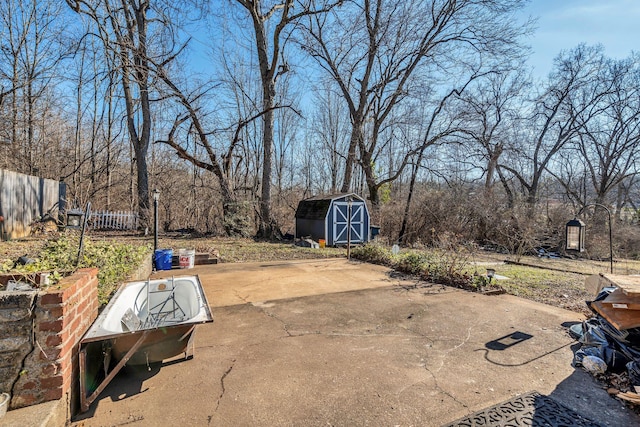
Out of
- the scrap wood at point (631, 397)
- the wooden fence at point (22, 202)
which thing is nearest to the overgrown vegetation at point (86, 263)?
the scrap wood at point (631, 397)

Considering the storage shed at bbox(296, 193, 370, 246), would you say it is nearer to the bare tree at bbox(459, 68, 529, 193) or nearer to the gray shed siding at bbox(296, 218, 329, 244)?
the gray shed siding at bbox(296, 218, 329, 244)

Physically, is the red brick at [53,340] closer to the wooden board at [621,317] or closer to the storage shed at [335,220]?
the wooden board at [621,317]

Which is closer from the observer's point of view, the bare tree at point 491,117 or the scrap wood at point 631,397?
the scrap wood at point 631,397

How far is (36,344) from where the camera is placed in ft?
5.97

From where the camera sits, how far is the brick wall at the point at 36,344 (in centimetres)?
177

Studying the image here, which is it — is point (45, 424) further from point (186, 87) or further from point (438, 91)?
point (438, 91)

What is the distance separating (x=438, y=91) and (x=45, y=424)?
1694cm

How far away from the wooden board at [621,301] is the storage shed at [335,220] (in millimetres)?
9262

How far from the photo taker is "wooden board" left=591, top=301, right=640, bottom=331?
2629 mm

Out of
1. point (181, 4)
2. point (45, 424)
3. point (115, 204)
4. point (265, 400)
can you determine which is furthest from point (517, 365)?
point (115, 204)

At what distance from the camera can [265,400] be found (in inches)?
91.8

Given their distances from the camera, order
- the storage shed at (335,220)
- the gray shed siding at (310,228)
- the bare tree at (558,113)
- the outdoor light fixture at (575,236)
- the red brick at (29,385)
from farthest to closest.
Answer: the bare tree at (558,113) → the gray shed siding at (310,228) → the storage shed at (335,220) → the outdoor light fixture at (575,236) → the red brick at (29,385)

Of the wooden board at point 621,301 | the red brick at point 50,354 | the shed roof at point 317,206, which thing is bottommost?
the red brick at point 50,354

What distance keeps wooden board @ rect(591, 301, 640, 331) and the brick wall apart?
417cm
